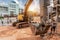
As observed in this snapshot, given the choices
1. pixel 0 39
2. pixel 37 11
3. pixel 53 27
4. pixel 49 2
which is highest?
pixel 49 2

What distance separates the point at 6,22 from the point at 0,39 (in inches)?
180

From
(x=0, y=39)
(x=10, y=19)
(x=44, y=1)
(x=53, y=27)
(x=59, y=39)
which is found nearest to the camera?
(x=59, y=39)

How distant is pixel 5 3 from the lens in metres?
8.83

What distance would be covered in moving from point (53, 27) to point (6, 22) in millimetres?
4936

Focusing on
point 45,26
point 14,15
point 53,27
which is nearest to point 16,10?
point 14,15

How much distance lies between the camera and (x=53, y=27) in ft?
15.2

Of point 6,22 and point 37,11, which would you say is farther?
point 37,11

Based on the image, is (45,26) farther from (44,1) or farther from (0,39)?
(44,1)

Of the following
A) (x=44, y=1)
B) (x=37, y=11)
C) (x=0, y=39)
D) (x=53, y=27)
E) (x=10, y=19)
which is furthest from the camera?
(x=37, y=11)

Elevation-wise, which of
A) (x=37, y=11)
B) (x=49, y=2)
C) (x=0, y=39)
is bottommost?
(x=0, y=39)

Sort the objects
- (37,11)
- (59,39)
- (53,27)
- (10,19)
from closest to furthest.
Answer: (59,39) → (53,27) → (10,19) → (37,11)

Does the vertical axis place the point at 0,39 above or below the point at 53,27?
below

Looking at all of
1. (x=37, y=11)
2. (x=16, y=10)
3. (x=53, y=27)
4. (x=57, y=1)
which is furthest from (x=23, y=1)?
(x=53, y=27)

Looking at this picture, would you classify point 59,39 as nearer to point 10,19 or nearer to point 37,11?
point 10,19
